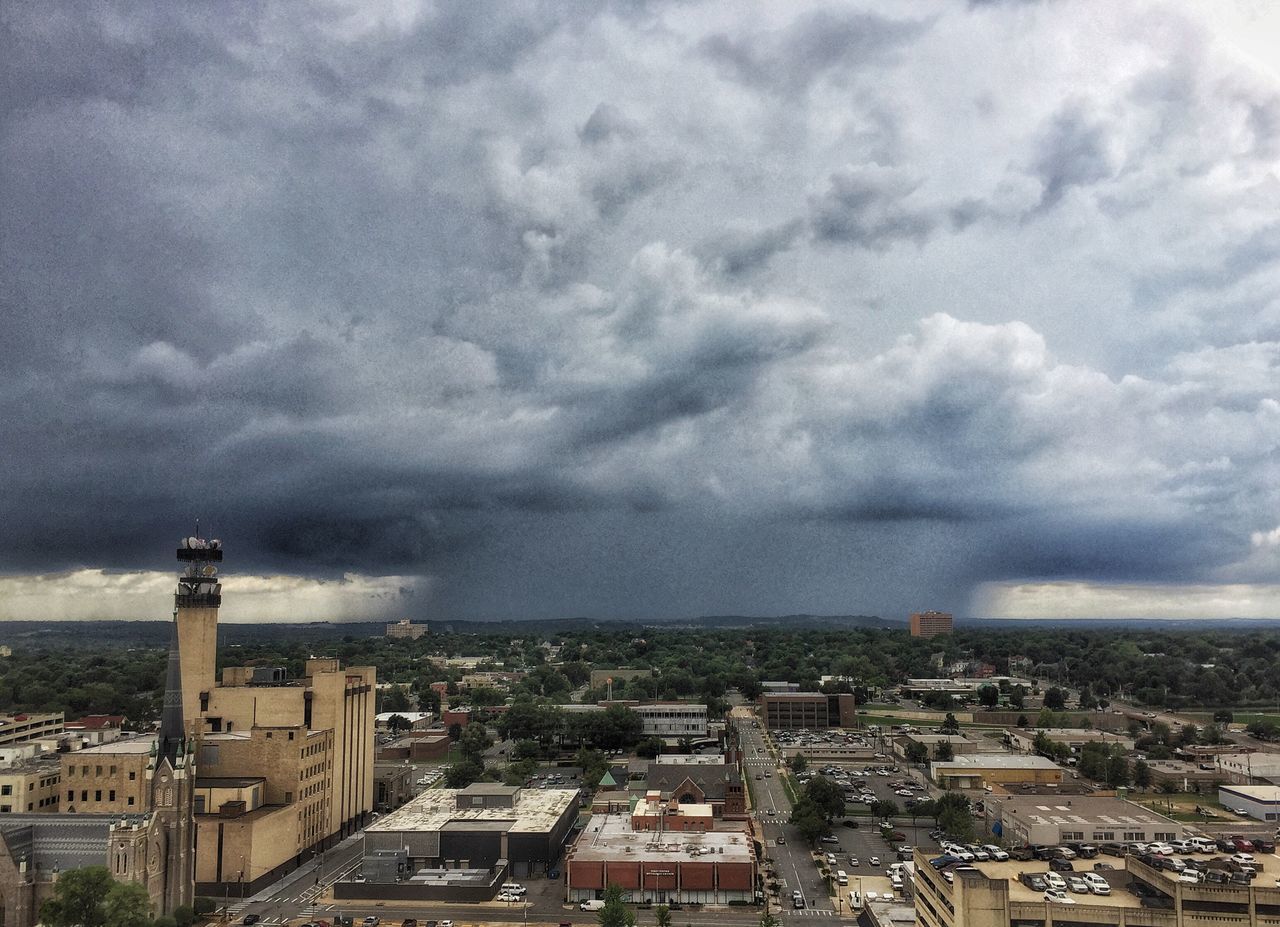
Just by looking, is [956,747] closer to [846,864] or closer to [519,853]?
[846,864]

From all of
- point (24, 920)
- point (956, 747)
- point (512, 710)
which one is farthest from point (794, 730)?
point (24, 920)

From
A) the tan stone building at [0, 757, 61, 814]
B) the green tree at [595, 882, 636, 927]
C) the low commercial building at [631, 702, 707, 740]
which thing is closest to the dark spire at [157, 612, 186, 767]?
the tan stone building at [0, 757, 61, 814]

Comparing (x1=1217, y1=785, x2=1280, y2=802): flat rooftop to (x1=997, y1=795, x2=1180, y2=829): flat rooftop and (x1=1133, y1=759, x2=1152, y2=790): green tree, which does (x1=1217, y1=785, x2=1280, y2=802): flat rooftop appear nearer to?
(x1=1133, y1=759, x2=1152, y2=790): green tree

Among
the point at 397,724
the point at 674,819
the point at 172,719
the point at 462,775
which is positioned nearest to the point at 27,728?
the point at 462,775

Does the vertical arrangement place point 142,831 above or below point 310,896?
above

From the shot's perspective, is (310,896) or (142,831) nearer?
(142,831)

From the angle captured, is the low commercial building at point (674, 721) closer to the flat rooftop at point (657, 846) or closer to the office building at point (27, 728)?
the flat rooftop at point (657, 846)
